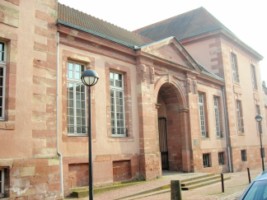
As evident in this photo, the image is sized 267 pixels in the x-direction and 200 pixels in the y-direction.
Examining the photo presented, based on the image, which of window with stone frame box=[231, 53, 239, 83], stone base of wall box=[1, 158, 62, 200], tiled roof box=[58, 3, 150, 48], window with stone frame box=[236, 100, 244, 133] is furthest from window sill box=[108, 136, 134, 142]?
window with stone frame box=[231, 53, 239, 83]

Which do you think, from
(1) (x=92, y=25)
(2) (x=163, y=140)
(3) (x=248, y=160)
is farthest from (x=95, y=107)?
(3) (x=248, y=160)

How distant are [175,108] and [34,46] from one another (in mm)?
8173

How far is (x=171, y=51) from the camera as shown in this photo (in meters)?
15.0

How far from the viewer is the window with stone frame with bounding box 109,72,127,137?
1184cm

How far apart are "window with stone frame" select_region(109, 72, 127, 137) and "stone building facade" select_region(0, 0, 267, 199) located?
4 centimetres

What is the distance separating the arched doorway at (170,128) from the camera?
15406 millimetres

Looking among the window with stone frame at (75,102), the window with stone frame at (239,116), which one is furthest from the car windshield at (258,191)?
the window with stone frame at (239,116)

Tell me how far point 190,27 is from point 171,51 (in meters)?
8.17

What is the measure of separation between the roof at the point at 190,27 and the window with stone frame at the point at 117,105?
10309 millimetres

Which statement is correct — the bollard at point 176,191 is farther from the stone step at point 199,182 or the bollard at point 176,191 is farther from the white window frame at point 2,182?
the stone step at point 199,182

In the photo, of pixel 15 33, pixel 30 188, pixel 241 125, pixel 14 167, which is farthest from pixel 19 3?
pixel 241 125

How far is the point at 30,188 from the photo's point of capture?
8414 mm

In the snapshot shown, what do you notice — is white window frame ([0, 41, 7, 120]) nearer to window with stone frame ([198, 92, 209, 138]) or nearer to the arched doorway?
the arched doorway

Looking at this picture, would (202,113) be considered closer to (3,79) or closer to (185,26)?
(185,26)
